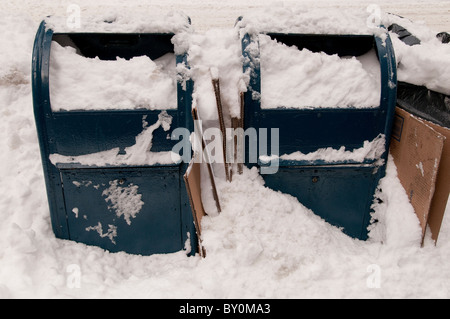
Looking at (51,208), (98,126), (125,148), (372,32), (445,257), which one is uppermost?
(372,32)

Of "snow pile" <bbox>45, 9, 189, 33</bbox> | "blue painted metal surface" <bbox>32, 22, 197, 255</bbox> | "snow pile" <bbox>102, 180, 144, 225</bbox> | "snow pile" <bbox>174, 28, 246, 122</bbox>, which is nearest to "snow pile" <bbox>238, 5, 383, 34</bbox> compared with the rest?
"snow pile" <bbox>174, 28, 246, 122</bbox>

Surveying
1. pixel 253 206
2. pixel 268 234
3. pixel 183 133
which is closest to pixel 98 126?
pixel 183 133

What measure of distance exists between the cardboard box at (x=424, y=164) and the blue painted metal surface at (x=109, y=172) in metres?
1.42

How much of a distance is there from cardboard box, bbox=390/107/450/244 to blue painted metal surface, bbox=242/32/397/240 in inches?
4.1

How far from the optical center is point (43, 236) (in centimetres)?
256

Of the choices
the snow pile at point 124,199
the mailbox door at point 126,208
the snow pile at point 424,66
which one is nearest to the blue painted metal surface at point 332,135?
the snow pile at point 424,66

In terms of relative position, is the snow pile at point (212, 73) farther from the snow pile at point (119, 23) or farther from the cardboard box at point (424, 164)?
the cardboard box at point (424, 164)

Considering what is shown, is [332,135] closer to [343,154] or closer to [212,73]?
[343,154]

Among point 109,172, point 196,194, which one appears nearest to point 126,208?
point 109,172

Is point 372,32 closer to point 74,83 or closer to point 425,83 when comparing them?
point 425,83

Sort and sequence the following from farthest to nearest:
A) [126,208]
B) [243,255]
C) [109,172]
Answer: [126,208] < [109,172] < [243,255]

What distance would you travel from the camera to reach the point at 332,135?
2.48 metres

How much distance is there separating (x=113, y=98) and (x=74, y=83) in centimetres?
28

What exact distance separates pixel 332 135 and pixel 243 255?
99cm
